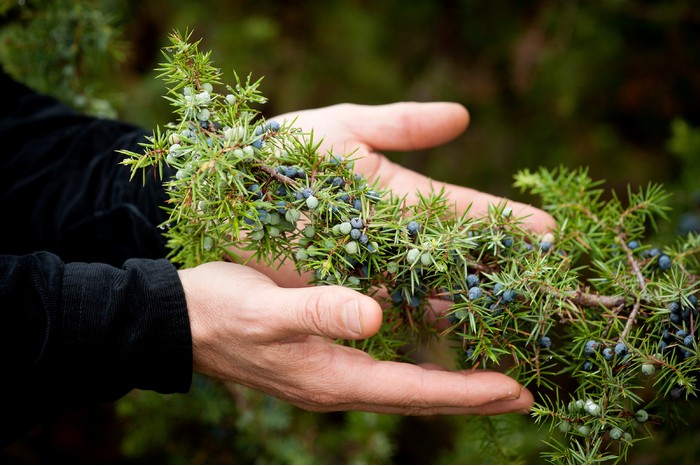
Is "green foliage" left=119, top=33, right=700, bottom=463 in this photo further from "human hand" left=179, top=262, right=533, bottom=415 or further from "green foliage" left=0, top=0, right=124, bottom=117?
"green foliage" left=0, top=0, right=124, bottom=117

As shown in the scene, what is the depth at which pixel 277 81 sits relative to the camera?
2.84 meters

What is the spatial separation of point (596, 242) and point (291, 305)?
2.80 feet

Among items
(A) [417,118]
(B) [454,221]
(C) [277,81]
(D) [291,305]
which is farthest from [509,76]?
(D) [291,305]

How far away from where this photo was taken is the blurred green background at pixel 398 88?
2264mm

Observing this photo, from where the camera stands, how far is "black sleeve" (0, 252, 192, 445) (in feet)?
4.27

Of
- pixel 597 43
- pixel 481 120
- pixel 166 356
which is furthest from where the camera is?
pixel 481 120

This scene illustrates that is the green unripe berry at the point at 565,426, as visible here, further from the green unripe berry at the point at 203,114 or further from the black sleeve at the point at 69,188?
the black sleeve at the point at 69,188

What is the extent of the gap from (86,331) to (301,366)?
51 centimetres

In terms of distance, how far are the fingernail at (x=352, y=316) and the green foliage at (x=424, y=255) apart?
10 centimetres

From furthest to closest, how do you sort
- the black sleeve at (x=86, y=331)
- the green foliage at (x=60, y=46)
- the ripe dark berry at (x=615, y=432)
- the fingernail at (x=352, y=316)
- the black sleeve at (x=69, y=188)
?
the green foliage at (x=60, y=46), the black sleeve at (x=69, y=188), the black sleeve at (x=86, y=331), the ripe dark berry at (x=615, y=432), the fingernail at (x=352, y=316)

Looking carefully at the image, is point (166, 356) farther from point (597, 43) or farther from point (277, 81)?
point (597, 43)

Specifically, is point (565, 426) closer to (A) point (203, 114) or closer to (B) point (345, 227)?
(B) point (345, 227)

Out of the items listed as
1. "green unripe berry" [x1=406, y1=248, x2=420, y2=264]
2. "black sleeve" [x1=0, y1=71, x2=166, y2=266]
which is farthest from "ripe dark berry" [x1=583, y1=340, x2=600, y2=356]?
"black sleeve" [x1=0, y1=71, x2=166, y2=266]

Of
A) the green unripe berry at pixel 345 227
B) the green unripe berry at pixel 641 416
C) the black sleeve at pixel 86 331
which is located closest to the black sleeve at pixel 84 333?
the black sleeve at pixel 86 331
